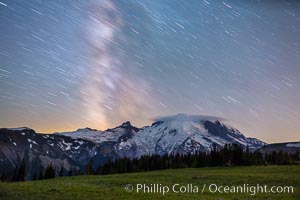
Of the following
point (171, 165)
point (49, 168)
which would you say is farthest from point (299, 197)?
point (49, 168)

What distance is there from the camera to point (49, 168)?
126 m

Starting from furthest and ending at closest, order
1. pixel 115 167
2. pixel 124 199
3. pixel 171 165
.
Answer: pixel 115 167, pixel 171 165, pixel 124 199

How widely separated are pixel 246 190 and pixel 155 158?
351 feet

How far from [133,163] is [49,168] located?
34.5 m

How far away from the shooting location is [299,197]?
29.0 m

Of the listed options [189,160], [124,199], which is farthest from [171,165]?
[124,199]

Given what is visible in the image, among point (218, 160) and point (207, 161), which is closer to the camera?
point (218, 160)

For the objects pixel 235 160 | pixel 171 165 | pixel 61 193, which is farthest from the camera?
pixel 171 165

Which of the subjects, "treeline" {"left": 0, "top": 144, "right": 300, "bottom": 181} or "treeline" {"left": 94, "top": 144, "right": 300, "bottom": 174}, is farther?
"treeline" {"left": 0, "top": 144, "right": 300, "bottom": 181}

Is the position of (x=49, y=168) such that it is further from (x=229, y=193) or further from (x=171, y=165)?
(x=229, y=193)

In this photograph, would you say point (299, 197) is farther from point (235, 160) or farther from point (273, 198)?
point (235, 160)

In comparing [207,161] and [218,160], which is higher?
[218,160]

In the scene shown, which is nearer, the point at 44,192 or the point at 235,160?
the point at 44,192

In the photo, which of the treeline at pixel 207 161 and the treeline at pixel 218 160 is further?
the treeline at pixel 207 161
